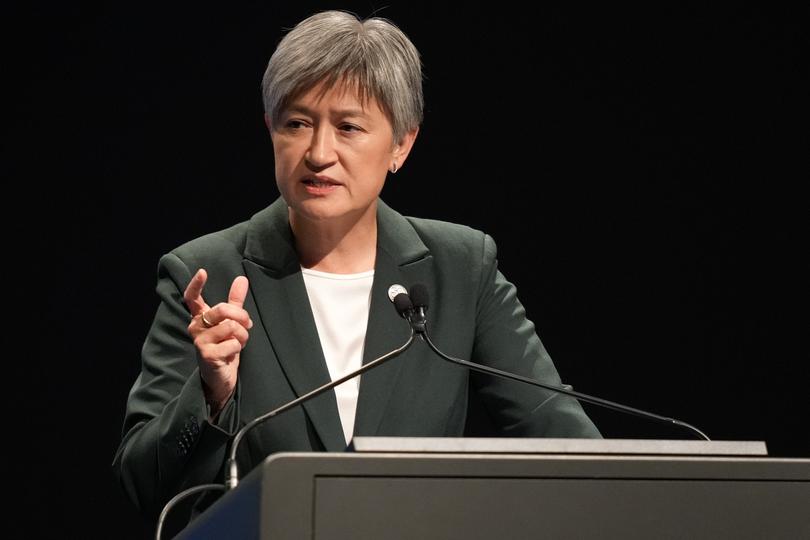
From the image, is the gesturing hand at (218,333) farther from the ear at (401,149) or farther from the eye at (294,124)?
the ear at (401,149)

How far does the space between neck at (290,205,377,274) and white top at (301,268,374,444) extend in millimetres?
17

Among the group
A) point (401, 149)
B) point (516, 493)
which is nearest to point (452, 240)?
point (401, 149)

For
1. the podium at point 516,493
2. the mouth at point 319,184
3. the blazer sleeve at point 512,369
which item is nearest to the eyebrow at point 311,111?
the mouth at point 319,184

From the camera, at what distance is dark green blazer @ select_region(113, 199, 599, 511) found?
1.96 meters

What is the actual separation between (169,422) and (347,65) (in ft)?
2.38

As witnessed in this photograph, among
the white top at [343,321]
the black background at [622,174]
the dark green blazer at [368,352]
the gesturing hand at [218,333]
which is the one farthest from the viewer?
the black background at [622,174]

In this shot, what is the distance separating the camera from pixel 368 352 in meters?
2.06

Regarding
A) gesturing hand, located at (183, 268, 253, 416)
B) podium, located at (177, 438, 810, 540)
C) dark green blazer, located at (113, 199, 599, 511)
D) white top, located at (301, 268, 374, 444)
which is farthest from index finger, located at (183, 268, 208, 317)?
white top, located at (301, 268, 374, 444)

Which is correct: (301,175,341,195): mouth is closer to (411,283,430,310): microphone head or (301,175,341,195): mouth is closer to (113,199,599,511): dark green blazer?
(113,199,599,511): dark green blazer

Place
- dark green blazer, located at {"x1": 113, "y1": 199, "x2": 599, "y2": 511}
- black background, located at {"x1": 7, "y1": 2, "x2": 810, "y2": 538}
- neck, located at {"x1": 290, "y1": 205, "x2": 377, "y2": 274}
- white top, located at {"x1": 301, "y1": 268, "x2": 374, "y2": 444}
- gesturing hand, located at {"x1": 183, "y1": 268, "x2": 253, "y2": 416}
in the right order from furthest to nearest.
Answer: black background, located at {"x1": 7, "y1": 2, "x2": 810, "y2": 538}
neck, located at {"x1": 290, "y1": 205, "x2": 377, "y2": 274}
white top, located at {"x1": 301, "y1": 268, "x2": 374, "y2": 444}
dark green blazer, located at {"x1": 113, "y1": 199, "x2": 599, "y2": 511}
gesturing hand, located at {"x1": 183, "y1": 268, "x2": 253, "y2": 416}

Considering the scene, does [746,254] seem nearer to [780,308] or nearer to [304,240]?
[780,308]

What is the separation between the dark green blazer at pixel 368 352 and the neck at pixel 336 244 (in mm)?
29

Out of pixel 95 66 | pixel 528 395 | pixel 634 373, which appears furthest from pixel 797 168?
pixel 95 66

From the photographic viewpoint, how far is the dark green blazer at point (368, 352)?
6.43ft
